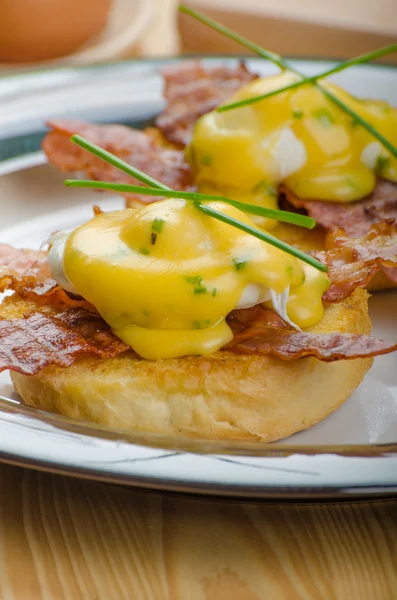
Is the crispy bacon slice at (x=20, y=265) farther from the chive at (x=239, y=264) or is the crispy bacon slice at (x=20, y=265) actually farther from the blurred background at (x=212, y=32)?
the blurred background at (x=212, y=32)

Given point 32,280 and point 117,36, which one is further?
point 117,36

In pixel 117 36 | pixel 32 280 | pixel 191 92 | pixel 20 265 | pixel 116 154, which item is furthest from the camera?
pixel 117 36

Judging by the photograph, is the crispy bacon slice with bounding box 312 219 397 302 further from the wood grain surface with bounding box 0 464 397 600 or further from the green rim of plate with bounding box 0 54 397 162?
the green rim of plate with bounding box 0 54 397 162

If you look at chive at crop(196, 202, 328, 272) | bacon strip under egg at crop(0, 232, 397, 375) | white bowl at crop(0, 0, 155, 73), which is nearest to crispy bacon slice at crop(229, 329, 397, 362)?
bacon strip under egg at crop(0, 232, 397, 375)

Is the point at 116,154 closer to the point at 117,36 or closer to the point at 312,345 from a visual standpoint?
the point at 312,345

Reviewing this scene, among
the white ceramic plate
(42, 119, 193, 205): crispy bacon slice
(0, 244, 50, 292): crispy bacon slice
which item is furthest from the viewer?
(42, 119, 193, 205): crispy bacon slice

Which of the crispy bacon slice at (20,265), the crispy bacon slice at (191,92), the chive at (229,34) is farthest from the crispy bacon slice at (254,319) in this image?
the crispy bacon slice at (191,92)

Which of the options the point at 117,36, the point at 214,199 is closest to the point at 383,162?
the point at 214,199
